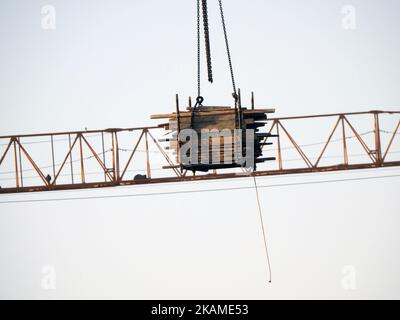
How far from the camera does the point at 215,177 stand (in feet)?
77.0

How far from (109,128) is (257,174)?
4.84 m

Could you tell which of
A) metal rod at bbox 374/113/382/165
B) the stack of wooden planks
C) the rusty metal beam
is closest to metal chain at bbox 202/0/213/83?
the stack of wooden planks

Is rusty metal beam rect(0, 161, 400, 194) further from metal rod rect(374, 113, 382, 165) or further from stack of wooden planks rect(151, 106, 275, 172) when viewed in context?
stack of wooden planks rect(151, 106, 275, 172)

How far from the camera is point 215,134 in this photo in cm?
1622

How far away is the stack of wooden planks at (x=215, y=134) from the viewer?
16203 mm

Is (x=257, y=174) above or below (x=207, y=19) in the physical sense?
below

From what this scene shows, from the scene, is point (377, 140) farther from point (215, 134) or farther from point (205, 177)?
point (215, 134)

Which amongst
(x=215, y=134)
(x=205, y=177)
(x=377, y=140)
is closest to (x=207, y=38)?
(x=215, y=134)

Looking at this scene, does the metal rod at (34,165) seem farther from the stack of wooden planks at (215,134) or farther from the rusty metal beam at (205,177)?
the stack of wooden planks at (215,134)

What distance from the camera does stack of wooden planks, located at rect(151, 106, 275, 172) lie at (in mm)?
16203
